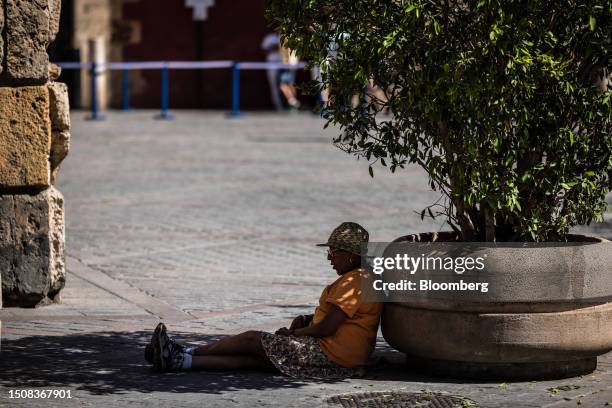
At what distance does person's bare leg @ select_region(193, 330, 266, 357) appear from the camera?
6.89 metres

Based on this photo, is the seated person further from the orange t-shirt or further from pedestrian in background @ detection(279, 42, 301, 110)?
pedestrian in background @ detection(279, 42, 301, 110)

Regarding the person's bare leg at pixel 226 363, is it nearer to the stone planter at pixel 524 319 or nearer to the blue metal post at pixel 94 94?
the stone planter at pixel 524 319

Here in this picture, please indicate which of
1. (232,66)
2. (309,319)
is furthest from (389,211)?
(232,66)

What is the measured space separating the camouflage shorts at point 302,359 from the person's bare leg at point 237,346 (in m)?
0.07

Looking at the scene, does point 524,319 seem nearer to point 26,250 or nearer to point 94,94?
point 26,250

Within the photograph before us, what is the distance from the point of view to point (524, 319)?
21.5 ft

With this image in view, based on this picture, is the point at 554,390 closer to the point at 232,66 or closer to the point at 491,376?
the point at 491,376

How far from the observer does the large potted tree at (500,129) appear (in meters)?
6.33

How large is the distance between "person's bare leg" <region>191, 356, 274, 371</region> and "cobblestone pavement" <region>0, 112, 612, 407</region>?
8 cm

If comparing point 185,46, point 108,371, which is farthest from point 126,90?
point 108,371

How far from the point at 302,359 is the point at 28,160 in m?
2.91

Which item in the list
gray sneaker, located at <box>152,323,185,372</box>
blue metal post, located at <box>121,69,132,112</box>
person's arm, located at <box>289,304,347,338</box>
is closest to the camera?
person's arm, located at <box>289,304,347,338</box>

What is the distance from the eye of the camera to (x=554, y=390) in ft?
21.4

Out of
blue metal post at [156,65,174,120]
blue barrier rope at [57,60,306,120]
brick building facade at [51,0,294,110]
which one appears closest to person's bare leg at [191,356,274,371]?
blue barrier rope at [57,60,306,120]
